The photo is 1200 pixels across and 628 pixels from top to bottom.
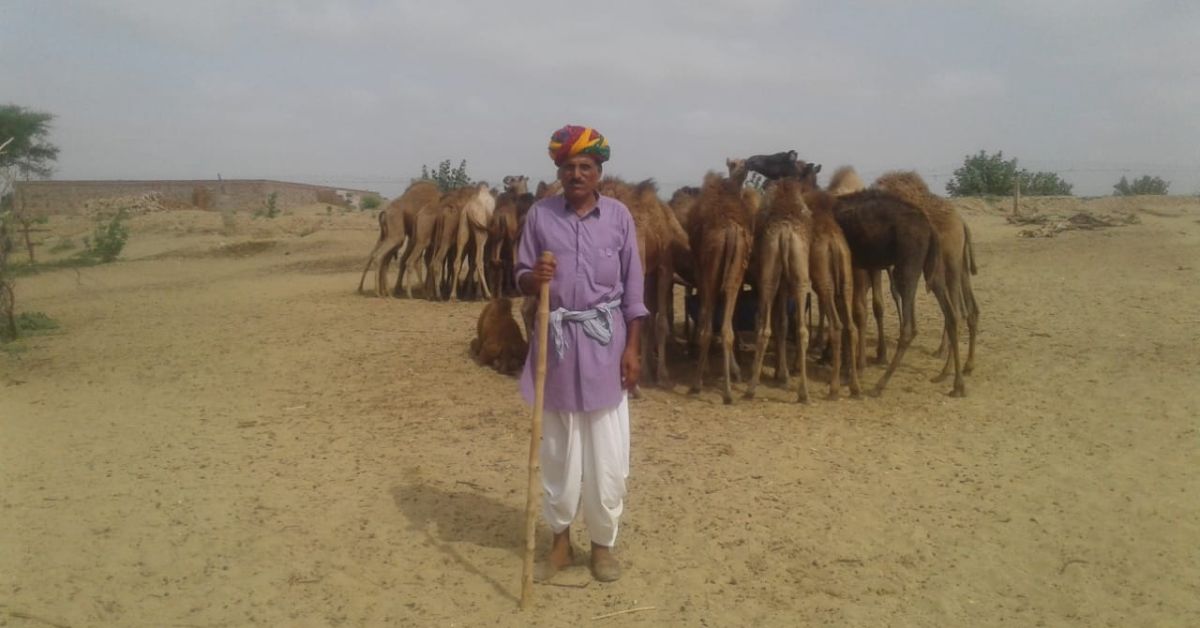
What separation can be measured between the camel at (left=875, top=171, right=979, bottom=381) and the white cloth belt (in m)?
4.77

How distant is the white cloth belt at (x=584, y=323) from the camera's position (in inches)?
156

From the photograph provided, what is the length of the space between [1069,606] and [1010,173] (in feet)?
92.9

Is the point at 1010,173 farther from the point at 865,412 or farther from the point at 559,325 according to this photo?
the point at 559,325

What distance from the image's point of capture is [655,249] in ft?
25.5

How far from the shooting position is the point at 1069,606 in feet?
12.7

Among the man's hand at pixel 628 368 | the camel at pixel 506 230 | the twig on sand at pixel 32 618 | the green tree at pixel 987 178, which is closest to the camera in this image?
the twig on sand at pixel 32 618

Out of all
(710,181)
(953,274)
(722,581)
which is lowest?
(722,581)

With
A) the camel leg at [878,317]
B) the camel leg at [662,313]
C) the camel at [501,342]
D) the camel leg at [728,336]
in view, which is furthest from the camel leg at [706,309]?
the camel leg at [878,317]

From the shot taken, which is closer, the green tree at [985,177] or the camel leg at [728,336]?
the camel leg at [728,336]

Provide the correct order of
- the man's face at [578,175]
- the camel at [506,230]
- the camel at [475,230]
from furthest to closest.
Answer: the camel at [475,230], the camel at [506,230], the man's face at [578,175]

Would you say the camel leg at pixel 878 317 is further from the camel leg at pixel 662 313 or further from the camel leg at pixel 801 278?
the camel leg at pixel 662 313

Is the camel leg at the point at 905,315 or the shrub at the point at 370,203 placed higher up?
the shrub at the point at 370,203

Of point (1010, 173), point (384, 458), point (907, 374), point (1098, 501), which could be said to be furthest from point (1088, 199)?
point (384, 458)

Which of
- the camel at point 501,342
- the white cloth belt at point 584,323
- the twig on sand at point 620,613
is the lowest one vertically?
the twig on sand at point 620,613
